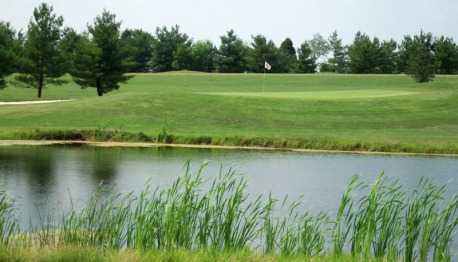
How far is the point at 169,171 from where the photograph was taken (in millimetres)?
26469

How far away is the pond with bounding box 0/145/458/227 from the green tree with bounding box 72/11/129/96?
80.3 feet

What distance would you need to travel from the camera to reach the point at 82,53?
5906 cm

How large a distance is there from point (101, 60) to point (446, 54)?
48.8 metres

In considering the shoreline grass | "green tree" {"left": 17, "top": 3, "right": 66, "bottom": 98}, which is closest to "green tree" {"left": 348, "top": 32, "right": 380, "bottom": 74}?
"green tree" {"left": 17, "top": 3, "right": 66, "bottom": 98}

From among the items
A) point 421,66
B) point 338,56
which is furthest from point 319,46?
point 421,66

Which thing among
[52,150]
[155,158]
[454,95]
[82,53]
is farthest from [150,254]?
[82,53]

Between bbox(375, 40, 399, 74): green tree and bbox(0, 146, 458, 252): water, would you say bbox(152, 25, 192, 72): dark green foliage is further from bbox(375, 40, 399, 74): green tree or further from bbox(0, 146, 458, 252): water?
bbox(0, 146, 458, 252): water

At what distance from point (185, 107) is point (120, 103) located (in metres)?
3.92

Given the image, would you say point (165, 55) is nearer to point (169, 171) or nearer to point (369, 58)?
point (369, 58)

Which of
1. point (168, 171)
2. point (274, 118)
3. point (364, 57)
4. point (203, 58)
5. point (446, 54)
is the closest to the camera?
point (168, 171)

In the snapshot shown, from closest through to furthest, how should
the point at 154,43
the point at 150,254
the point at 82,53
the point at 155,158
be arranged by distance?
the point at 150,254 < the point at 155,158 < the point at 82,53 < the point at 154,43

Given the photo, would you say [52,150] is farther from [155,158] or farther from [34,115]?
[34,115]

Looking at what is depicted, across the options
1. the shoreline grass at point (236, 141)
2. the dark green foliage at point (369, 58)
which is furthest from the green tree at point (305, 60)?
the shoreline grass at point (236, 141)

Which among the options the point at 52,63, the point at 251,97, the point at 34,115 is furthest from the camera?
the point at 52,63
